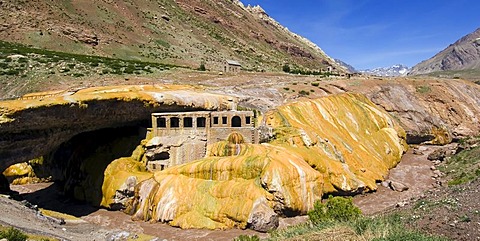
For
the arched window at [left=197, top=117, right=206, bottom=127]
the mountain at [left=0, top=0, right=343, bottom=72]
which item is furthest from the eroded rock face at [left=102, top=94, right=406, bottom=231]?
the mountain at [left=0, top=0, right=343, bottom=72]

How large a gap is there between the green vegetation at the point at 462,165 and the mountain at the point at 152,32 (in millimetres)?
74854

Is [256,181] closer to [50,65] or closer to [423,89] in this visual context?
[50,65]

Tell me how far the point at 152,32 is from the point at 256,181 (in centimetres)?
10505

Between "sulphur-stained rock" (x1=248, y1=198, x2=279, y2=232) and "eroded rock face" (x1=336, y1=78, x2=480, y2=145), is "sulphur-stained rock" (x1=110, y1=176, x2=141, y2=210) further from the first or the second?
"eroded rock face" (x1=336, y1=78, x2=480, y2=145)

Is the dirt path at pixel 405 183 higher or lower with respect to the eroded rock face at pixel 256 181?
lower

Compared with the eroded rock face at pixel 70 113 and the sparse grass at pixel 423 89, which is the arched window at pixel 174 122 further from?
the sparse grass at pixel 423 89

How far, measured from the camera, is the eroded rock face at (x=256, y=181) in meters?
33.3

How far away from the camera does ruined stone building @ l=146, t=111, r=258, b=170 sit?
4103cm

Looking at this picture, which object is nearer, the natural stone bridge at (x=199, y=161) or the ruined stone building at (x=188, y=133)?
the natural stone bridge at (x=199, y=161)

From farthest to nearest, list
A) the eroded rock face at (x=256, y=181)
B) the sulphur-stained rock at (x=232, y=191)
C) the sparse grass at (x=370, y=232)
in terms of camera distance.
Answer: the eroded rock face at (x=256, y=181), the sulphur-stained rock at (x=232, y=191), the sparse grass at (x=370, y=232)

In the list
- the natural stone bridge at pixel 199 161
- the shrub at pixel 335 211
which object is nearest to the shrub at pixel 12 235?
the natural stone bridge at pixel 199 161

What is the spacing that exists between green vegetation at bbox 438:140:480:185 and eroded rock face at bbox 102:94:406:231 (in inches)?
336

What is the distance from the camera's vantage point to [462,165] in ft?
157

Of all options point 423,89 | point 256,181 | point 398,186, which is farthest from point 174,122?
point 423,89
